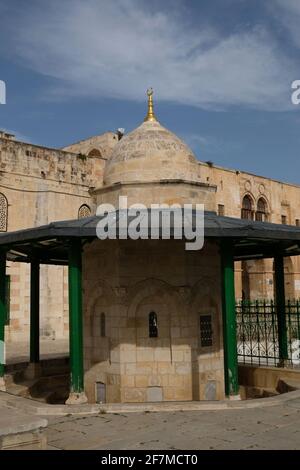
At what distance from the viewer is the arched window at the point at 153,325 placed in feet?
32.4

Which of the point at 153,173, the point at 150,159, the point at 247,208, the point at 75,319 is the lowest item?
the point at 75,319

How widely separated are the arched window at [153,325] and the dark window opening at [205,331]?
0.98 metres

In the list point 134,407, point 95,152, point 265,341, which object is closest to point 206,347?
point 134,407

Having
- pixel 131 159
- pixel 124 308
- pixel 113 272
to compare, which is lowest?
pixel 124 308

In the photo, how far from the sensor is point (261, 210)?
3372 cm

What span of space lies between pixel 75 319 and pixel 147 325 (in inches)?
80.7

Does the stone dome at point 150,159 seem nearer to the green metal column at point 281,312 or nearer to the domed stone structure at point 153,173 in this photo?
the domed stone structure at point 153,173

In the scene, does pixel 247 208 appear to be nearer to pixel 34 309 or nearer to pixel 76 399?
pixel 34 309

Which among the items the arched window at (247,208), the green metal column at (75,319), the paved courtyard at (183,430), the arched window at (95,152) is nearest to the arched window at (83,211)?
the arched window at (95,152)

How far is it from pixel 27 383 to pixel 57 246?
3.23m

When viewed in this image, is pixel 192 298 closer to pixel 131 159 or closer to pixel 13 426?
pixel 131 159

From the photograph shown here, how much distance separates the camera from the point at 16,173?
21.8 metres

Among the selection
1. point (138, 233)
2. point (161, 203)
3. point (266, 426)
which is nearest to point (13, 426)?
point (266, 426)

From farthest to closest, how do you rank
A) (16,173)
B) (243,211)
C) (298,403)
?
(243,211)
(16,173)
(298,403)
